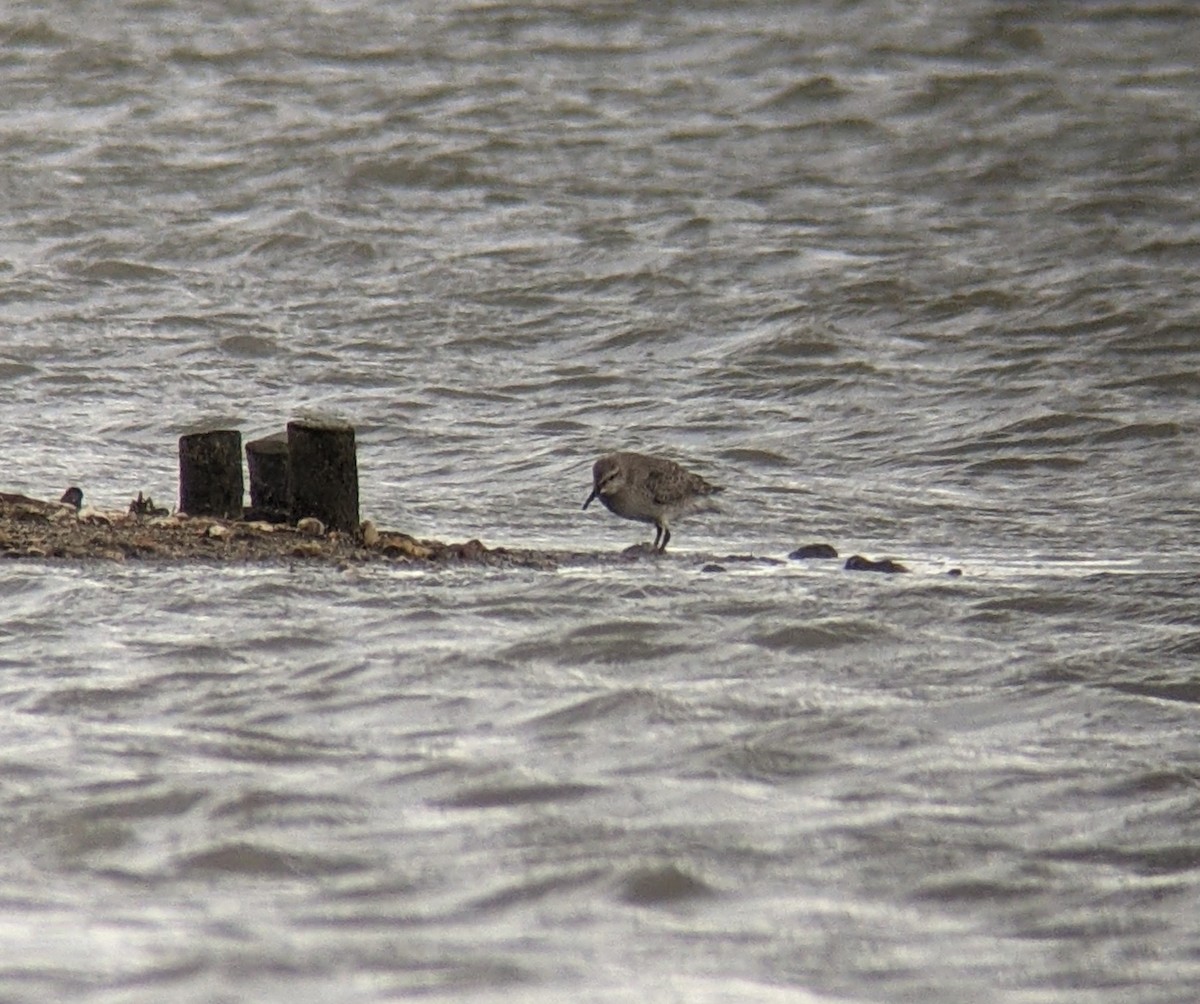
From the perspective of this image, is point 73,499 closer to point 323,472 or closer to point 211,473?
point 211,473

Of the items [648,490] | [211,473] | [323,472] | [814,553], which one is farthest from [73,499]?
[814,553]

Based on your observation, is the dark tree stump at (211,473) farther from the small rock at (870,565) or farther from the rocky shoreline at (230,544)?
the small rock at (870,565)

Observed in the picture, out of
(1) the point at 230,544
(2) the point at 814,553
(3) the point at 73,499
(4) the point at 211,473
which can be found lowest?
(2) the point at 814,553

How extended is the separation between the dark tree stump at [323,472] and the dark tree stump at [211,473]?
279mm

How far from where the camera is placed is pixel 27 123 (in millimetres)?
21859

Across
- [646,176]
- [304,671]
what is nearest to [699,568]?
[304,671]

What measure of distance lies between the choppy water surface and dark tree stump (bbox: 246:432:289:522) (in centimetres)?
96

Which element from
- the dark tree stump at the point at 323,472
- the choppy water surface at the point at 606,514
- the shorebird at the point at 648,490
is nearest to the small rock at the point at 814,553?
the choppy water surface at the point at 606,514

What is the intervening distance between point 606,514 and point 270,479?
7.96 ft

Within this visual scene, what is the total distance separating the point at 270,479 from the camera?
369 inches

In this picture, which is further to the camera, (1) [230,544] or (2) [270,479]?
(2) [270,479]

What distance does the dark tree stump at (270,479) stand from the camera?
30.6ft

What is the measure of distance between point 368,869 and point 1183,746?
2.52 m

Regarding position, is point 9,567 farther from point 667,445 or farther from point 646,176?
point 646,176
